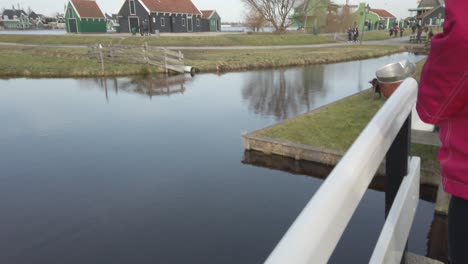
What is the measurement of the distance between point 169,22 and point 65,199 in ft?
156

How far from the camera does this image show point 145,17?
48.5 metres

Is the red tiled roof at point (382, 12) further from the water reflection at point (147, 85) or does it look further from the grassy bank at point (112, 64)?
the water reflection at point (147, 85)

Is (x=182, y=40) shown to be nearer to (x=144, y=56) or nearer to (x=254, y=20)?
(x=144, y=56)

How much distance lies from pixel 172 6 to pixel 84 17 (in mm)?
13558

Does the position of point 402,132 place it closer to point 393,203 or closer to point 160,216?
point 393,203

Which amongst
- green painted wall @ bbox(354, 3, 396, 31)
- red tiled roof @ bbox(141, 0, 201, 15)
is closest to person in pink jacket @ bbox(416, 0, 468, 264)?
red tiled roof @ bbox(141, 0, 201, 15)

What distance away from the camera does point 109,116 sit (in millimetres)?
13758

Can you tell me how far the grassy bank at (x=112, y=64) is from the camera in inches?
900

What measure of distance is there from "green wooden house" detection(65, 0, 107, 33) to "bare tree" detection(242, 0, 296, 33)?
74.8 feet

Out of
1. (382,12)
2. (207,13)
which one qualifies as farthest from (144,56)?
(382,12)

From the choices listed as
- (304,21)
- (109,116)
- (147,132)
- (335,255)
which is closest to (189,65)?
(109,116)

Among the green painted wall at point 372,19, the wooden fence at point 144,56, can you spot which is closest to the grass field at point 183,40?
the wooden fence at point 144,56

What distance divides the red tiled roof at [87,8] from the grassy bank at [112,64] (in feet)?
79.7

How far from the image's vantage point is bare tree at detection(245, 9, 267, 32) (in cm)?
5622
